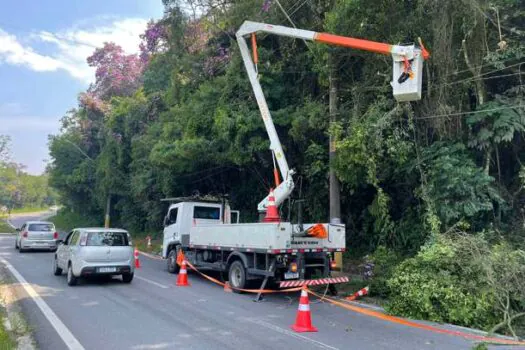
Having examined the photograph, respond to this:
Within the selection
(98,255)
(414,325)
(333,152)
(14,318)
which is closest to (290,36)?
(333,152)

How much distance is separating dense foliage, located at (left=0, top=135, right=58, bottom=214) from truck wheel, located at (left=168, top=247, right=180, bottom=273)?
7092 cm

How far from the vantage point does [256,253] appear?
1109 cm

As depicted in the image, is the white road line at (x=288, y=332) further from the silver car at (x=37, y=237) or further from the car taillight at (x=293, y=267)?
the silver car at (x=37, y=237)

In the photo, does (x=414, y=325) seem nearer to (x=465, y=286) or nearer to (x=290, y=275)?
(x=465, y=286)

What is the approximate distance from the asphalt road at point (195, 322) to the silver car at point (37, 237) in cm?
1102

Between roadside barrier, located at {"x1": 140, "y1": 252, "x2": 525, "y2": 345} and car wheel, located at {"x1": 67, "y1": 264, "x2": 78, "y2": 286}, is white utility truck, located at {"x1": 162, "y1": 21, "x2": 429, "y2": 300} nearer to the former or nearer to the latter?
roadside barrier, located at {"x1": 140, "y1": 252, "x2": 525, "y2": 345}

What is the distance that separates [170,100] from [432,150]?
1403 centimetres

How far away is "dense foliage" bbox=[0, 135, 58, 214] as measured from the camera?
3725 inches

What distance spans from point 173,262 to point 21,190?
110 m

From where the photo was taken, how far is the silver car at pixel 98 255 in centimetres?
1184

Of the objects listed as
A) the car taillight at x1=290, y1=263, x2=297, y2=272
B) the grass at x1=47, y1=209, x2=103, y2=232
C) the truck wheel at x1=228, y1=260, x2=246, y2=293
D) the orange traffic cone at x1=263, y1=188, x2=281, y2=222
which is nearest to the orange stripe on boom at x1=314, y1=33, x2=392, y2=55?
the orange traffic cone at x1=263, y1=188, x2=281, y2=222

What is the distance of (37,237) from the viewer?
71.9 feet

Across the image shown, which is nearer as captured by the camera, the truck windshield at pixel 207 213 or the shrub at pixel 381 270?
the shrub at pixel 381 270

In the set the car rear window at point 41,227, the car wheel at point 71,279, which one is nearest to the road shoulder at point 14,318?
the car wheel at point 71,279
